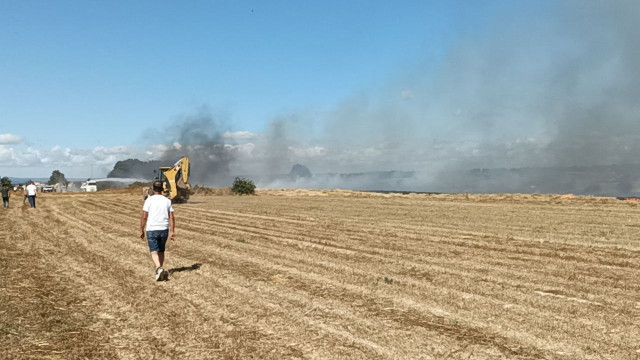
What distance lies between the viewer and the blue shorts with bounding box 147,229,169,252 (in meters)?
10.9

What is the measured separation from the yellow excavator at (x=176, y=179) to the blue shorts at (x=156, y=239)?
30738mm

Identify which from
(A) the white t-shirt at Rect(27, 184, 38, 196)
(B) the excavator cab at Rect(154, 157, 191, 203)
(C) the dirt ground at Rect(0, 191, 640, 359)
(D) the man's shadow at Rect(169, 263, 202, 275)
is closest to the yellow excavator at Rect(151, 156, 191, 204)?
(B) the excavator cab at Rect(154, 157, 191, 203)

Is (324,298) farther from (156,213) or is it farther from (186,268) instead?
(186,268)

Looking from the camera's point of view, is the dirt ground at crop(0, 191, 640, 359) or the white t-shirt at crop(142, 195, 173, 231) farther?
the white t-shirt at crop(142, 195, 173, 231)

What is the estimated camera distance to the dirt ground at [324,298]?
22.0 ft

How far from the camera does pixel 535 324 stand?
7.72 m

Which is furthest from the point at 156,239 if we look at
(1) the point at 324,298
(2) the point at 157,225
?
(1) the point at 324,298

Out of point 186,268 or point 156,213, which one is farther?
point 186,268

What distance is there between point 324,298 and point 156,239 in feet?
14.3

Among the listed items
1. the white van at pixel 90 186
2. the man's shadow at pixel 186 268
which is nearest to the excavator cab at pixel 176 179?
the man's shadow at pixel 186 268

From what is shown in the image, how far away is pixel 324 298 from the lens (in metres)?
9.36

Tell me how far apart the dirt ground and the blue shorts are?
0.80m

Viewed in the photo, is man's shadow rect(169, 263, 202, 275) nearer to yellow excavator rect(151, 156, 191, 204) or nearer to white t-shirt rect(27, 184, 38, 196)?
→ yellow excavator rect(151, 156, 191, 204)

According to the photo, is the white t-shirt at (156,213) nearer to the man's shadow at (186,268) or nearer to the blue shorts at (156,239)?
the blue shorts at (156,239)
